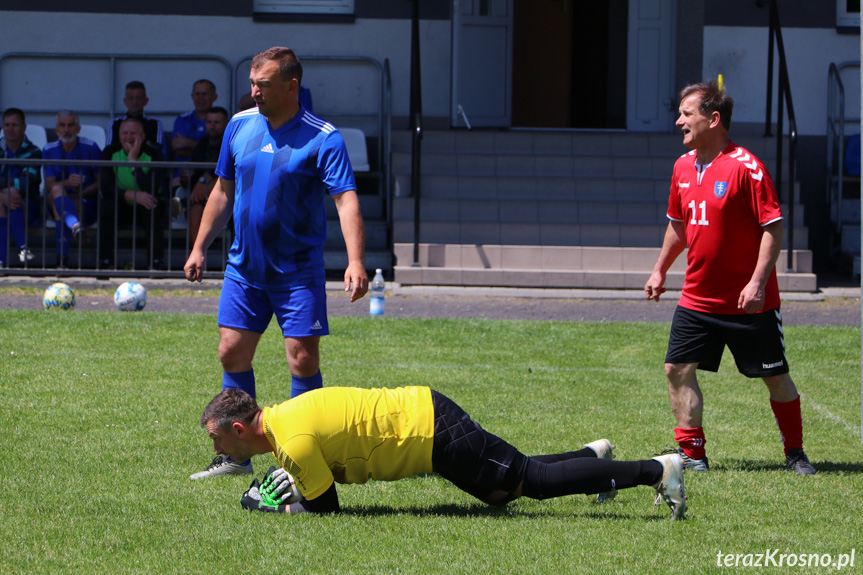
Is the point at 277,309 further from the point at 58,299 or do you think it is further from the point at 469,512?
the point at 58,299

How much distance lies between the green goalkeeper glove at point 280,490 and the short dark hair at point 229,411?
1.18 feet

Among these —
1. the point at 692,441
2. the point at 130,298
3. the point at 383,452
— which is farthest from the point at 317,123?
the point at 130,298

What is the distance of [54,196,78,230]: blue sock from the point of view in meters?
12.7

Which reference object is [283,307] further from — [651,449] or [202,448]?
[651,449]

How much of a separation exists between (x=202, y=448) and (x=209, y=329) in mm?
3842

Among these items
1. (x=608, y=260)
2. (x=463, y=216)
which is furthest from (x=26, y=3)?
(x=608, y=260)

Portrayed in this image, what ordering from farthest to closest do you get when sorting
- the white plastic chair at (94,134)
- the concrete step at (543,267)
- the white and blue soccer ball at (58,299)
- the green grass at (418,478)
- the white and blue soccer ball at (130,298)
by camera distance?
1. the white plastic chair at (94,134)
2. the concrete step at (543,267)
3. the white and blue soccer ball at (130,298)
4. the white and blue soccer ball at (58,299)
5. the green grass at (418,478)

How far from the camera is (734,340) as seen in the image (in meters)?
5.79

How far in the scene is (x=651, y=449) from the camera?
621 centimetres

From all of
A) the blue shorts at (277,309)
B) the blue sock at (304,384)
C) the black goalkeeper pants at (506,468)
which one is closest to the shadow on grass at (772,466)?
the black goalkeeper pants at (506,468)

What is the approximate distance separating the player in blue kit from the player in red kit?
1.82 metres

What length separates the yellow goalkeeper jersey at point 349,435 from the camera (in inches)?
183

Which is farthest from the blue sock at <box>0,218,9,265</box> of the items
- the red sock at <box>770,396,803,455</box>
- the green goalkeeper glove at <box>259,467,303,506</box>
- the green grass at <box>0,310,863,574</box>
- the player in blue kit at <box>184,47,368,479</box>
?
the red sock at <box>770,396,803,455</box>

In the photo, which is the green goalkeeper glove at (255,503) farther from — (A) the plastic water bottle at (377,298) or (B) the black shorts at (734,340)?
(A) the plastic water bottle at (377,298)
